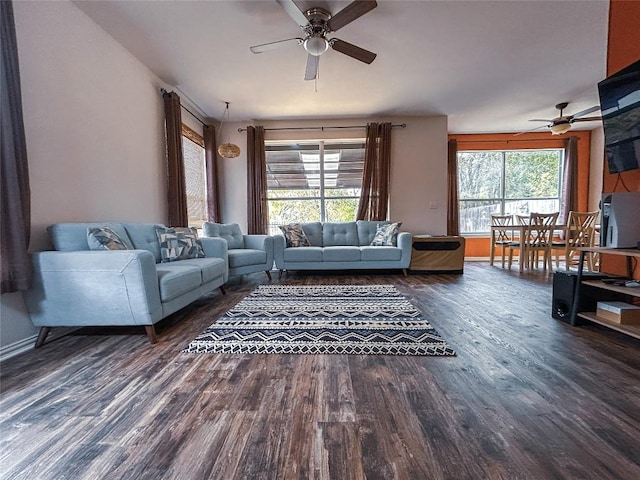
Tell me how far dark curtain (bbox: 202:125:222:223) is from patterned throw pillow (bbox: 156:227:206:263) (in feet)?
5.84

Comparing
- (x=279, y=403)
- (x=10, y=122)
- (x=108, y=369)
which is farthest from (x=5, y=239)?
(x=279, y=403)

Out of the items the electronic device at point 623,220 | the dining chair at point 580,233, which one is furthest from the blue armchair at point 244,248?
the dining chair at point 580,233

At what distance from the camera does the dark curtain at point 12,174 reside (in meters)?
1.57

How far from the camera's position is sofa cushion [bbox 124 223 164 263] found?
2500 mm

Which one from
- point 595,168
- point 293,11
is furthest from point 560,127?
point 293,11

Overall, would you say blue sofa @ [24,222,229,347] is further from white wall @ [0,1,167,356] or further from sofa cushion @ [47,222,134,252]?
white wall @ [0,1,167,356]

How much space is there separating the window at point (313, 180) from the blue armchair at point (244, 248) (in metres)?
1.12

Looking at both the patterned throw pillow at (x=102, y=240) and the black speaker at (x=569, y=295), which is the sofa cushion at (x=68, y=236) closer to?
the patterned throw pillow at (x=102, y=240)

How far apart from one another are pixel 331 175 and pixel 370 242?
4.83ft

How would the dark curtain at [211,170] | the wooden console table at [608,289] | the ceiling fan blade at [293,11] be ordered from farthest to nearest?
the dark curtain at [211,170]
the ceiling fan blade at [293,11]
the wooden console table at [608,289]

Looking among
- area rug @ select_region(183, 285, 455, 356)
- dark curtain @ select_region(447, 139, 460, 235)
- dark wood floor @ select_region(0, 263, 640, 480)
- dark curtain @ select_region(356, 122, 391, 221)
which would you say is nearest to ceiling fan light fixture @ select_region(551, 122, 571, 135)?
dark curtain @ select_region(447, 139, 460, 235)

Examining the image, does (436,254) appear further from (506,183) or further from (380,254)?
(506,183)

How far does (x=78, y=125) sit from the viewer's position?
227 cm

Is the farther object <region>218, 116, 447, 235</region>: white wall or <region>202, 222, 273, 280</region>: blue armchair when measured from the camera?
<region>218, 116, 447, 235</region>: white wall
